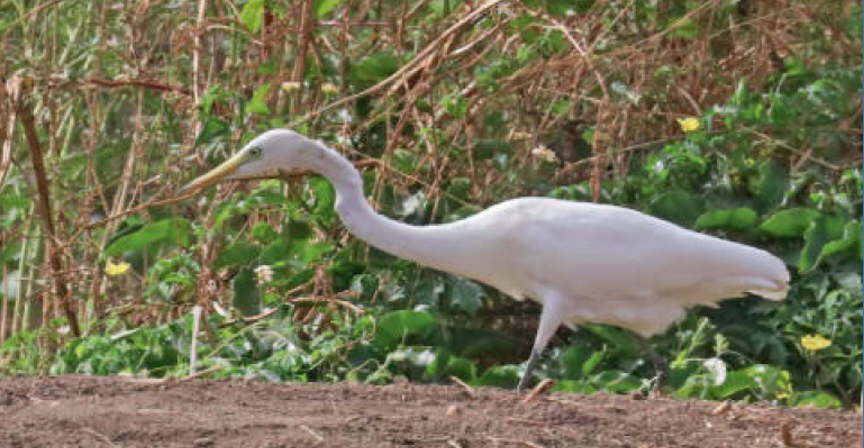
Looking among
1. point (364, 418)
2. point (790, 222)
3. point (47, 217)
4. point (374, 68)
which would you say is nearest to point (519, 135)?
point (374, 68)

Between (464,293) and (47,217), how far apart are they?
1.71 m

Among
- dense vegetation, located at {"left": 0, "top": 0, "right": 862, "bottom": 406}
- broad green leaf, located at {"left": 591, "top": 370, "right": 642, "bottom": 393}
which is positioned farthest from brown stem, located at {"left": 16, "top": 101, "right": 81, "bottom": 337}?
broad green leaf, located at {"left": 591, "top": 370, "right": 642, "bottom": 393}

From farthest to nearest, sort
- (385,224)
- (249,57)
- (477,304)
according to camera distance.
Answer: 1. (249,57)
2. (477,304)
3. (385,224)

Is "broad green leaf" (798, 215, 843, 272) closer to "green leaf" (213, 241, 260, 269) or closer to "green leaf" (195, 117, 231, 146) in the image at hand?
"green leaf" (213, 241, 260, 269)

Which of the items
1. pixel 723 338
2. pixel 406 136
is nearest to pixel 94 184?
pixel 406 136

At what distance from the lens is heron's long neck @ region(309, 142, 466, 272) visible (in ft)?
17.0

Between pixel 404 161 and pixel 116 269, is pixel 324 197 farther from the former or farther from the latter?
pixel 116 269

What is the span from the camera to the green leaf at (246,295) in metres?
6.66

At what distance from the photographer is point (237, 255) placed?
6.68 m

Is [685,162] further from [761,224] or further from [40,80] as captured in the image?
[40,80]

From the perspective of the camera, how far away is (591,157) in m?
7.32

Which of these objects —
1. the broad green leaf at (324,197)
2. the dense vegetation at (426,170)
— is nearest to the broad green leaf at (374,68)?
the dense vegetation at (426,170)

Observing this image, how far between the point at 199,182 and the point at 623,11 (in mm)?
2427

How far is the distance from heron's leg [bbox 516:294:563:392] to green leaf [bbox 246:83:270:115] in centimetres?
197
